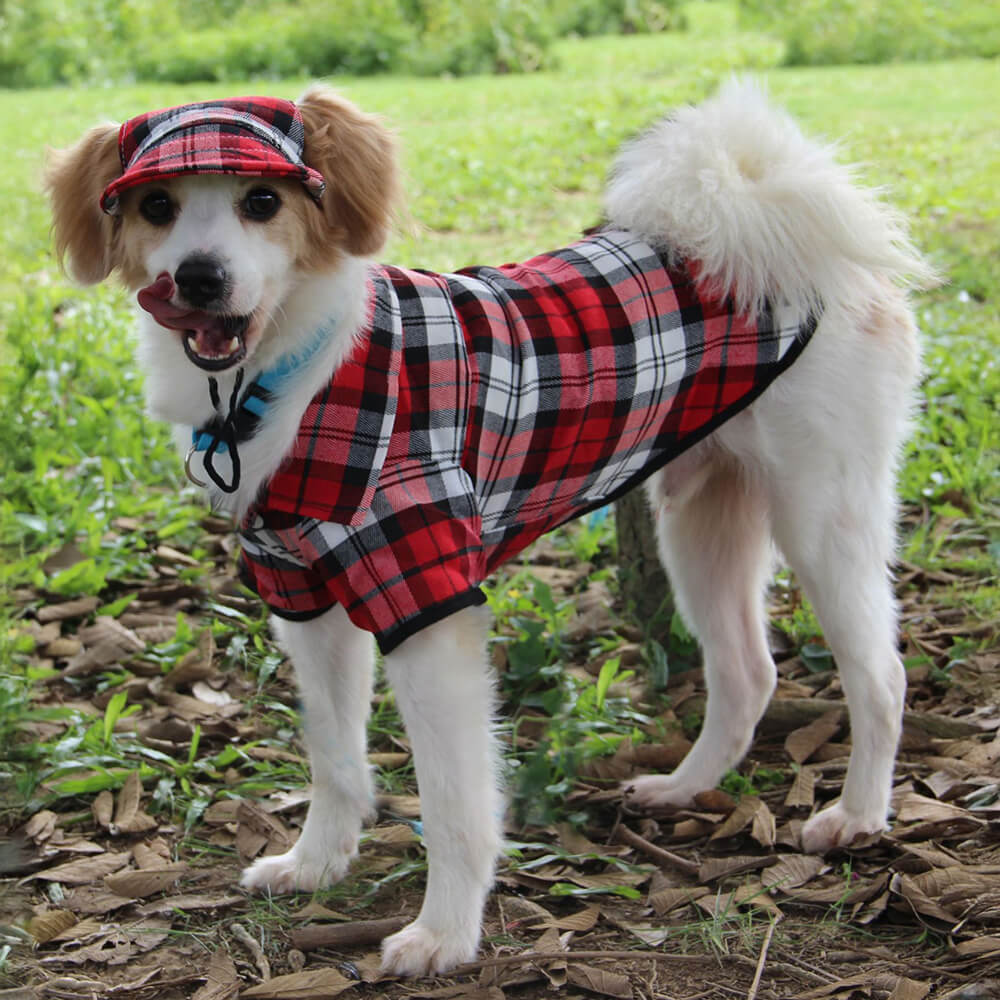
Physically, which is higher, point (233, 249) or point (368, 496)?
point (233, 249)

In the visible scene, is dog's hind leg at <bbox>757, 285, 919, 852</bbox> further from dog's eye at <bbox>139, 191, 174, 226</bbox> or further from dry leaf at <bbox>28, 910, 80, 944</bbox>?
dry leaf at <bbox>28, 910, 80, 944</bbox>

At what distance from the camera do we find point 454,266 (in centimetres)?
688

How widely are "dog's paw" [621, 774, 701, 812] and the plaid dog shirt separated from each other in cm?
86

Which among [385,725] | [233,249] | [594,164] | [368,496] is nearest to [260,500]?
[368,496]

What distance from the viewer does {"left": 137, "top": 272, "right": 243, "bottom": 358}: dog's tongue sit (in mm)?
2414

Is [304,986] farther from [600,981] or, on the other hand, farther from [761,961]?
[761,961]

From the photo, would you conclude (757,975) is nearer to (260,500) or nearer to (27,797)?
(260,500)

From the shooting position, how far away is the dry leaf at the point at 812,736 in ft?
11.7

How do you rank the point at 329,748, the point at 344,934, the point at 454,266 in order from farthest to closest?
the point at 454,266 → the point at 329,748 → the point at 344,934

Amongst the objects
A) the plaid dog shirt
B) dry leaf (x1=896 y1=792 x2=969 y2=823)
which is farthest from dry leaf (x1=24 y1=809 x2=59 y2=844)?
dry leaf (x1=896 y1=792 x2=969 y2=823)

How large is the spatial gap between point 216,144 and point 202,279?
0.26 m

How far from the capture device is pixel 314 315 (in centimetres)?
259

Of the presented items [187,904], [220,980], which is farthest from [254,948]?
[187,904]

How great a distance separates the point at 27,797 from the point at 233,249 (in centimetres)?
170
